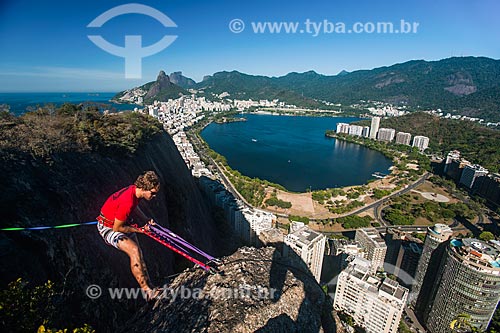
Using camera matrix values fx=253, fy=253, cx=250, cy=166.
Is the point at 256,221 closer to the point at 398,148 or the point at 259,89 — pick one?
the point at 398,148

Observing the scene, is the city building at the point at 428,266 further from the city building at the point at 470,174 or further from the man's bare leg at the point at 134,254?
the city building at the point at 470,174

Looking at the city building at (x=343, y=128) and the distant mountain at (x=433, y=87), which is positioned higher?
the distant mountain at (x=433, y=87)

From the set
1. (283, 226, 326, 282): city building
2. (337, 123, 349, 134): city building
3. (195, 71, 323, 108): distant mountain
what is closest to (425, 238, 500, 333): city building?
(283, 226, 326, 282): city building

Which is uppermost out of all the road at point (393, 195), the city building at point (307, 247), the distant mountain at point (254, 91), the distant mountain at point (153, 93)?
the distant mountain at point (254, 91)

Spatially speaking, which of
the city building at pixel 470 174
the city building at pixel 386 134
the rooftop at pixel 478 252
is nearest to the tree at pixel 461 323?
the rooftop at pixel 478 252

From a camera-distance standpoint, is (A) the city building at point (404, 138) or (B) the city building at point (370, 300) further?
(A) the city building at point (404, 138)

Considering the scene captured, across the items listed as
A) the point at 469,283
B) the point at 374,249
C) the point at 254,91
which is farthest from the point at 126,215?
the point at 254,91
